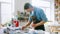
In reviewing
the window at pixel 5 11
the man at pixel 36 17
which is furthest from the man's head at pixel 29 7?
the window at pixel 5 11

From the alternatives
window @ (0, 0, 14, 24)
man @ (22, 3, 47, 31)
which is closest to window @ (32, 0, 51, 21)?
man @ (22, 3, 47, 31)

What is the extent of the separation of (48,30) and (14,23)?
367 mm

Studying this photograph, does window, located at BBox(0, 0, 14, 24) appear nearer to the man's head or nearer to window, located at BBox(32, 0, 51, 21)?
the man's head

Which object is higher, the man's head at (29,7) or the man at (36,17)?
the man's head at (29,7)

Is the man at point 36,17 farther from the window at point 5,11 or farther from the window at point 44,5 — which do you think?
the window at point 5,11

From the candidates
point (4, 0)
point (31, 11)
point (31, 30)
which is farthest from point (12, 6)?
point (31, 30)

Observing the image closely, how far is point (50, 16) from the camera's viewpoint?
4.63ft

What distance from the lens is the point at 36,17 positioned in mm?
1405

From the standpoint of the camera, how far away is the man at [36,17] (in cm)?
139

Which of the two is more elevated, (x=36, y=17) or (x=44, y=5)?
(x=44, y=5)

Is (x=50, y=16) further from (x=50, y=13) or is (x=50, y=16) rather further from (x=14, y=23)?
(x=14, y=23)

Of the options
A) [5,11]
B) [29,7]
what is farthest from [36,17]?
[5,11]

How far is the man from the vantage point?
1393 millimetres

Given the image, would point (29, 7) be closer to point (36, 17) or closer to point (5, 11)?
point (36, 17)
